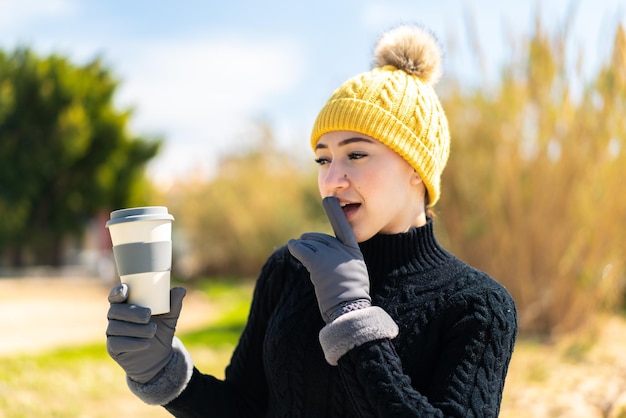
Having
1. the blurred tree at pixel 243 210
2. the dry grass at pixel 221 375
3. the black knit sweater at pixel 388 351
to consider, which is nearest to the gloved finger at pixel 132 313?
the black knit sweater at pixel 388 351

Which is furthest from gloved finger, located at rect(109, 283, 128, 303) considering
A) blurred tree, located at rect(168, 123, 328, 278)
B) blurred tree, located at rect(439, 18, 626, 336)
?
blurred tree, located at rect(168, 123, 328, 278)

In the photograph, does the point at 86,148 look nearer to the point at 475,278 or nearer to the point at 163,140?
the point at 163,140

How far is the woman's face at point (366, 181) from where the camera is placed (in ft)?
4.73

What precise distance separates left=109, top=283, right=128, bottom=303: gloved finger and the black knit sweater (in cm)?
32

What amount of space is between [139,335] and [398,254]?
23.1 inches

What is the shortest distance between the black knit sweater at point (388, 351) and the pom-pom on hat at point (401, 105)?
0.62ft

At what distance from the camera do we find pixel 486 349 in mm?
1342

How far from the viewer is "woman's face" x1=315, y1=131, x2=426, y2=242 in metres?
1.44

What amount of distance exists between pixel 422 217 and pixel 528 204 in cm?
467

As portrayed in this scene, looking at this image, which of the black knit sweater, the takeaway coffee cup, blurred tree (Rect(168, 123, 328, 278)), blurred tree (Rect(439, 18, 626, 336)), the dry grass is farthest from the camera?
blurred tree (Rect(168, 123, 328, 278))

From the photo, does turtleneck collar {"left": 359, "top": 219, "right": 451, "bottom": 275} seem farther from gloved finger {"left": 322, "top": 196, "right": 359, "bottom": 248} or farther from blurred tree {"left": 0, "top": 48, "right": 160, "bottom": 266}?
blurred tree {"left": 0, "top": 48, "right": 160, "bottom": 266}

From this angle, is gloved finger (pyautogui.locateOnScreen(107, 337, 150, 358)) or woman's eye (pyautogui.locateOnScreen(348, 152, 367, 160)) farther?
woman's eye (pyautogui.locateOnScreen(348, 152, 367, 160))

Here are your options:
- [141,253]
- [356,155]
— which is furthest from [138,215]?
[356,155]

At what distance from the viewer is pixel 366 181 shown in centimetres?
144
